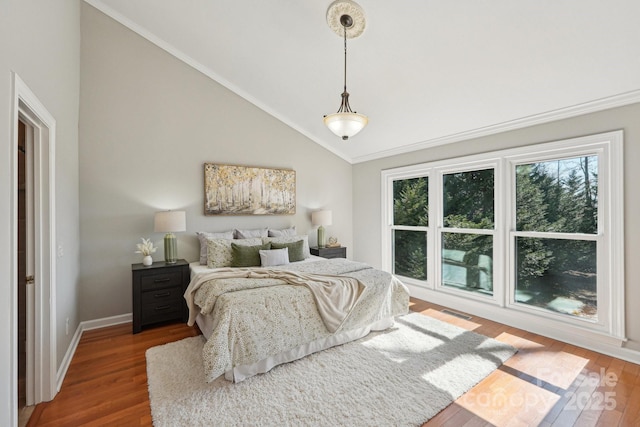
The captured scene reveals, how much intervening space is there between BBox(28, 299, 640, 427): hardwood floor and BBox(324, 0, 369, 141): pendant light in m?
2.19

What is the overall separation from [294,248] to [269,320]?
1604 mm

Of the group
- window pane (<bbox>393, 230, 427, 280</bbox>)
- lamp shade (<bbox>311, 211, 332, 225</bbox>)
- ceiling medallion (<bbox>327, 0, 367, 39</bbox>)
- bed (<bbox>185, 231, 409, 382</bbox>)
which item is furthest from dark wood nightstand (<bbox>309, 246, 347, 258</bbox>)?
ceiling medallion (<bbox>327, 0, 367, 39</bbox>)

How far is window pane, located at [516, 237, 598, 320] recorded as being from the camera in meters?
2.94

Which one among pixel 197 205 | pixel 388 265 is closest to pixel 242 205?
pixel 197 205

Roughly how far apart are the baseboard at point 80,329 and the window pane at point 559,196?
187 inches

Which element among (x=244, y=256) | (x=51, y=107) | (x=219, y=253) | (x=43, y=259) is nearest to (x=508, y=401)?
(x=244, y=256)

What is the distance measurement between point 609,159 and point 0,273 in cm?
451

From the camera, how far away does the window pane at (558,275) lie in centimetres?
294

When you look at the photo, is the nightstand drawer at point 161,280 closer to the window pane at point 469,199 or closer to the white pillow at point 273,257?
the white pillow at point 273,257

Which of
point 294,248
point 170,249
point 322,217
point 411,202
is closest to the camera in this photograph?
point 170,249

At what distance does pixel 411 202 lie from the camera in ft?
15.5

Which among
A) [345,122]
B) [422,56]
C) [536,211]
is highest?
[422,56]

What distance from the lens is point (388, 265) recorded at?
5.02 meters

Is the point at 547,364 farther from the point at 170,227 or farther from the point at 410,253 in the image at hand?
the point at 170,227
